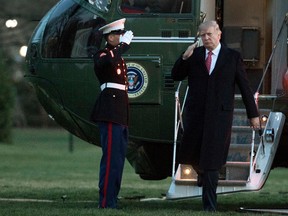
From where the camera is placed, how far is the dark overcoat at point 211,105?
A: 12.2 metres

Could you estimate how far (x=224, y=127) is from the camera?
40.2 ft

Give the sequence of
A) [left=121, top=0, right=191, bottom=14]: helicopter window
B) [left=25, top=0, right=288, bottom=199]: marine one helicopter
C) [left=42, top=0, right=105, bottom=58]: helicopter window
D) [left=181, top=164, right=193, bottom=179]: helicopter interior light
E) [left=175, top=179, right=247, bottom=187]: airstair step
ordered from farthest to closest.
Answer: [left=42, top=0, right=105, bottom=58]: helicopter window
[left=121, top=0, right=191, bottom=14]: helicopter window
[left=25, top=0, right=288, bottom=199]: marine one helicopter
[left=181, top=164, right=193, bottom=179]: helicopter interior light
[left=175, top=179, right=247, bottom=187]: airstair step

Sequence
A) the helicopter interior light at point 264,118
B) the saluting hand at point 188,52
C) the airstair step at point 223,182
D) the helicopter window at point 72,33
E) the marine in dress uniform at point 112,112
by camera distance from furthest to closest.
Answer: the helicopter window at point 72,33
the helicopter interior light at point 264,118
the marine in dress uniform at point 112,112
the airstair step at point 223,182
the saluting hand at point 188,52

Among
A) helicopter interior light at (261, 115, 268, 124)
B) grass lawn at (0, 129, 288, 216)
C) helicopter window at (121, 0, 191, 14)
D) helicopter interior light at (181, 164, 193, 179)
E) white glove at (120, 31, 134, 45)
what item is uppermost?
helicopter window at (121, 0, 191, 14)

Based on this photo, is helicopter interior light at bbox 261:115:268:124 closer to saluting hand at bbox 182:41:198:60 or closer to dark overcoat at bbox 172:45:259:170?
dark overcoat at bbox 172:45:259:170

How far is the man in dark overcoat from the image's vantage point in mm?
12219

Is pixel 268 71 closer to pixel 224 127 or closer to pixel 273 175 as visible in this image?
pixel 224 127

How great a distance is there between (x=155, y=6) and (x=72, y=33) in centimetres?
100

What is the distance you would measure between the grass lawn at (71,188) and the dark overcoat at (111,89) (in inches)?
34.7

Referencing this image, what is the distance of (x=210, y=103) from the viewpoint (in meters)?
12.2

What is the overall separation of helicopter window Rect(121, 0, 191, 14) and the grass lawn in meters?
2.07

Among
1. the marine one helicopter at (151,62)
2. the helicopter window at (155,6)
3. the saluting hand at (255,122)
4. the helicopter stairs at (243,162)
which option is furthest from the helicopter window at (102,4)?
the saluting hand at (255,122)

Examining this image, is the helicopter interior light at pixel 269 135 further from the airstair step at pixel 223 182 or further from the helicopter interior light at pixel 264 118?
the airstair step at pixel 223 182

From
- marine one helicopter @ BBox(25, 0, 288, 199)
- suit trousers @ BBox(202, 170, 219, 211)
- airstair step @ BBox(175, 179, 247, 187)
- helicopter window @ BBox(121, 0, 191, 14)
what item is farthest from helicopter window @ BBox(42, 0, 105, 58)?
suit trousers @ BBox(202, 170, 219, 211)
